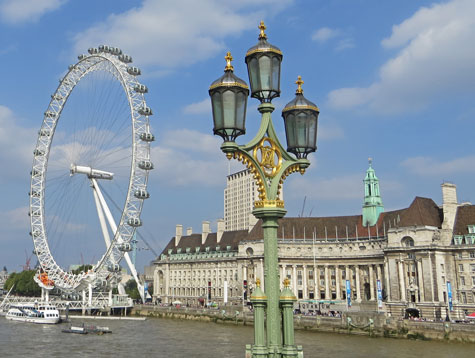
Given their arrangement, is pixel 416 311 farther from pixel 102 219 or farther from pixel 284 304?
pixel 284 304

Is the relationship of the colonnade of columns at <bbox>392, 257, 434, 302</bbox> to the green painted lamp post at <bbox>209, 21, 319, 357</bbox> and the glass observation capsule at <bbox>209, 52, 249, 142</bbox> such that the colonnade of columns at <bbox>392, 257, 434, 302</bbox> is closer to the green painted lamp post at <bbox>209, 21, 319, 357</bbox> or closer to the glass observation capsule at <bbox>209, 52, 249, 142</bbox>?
the green painted lamp post at <bbox>209, 21, 319, 357</bbox>


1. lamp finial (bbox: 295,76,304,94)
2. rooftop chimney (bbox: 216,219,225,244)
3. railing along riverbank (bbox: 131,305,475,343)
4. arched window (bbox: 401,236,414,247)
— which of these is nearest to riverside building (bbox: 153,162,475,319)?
arched window (bbox: 401,236,414,247)

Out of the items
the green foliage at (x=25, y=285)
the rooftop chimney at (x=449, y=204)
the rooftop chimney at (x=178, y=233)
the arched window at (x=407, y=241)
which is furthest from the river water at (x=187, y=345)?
the green foliage at (x=25, y=285)

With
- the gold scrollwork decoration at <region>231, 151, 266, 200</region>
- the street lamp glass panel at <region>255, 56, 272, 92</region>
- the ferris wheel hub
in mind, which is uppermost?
the ferris wheel hub

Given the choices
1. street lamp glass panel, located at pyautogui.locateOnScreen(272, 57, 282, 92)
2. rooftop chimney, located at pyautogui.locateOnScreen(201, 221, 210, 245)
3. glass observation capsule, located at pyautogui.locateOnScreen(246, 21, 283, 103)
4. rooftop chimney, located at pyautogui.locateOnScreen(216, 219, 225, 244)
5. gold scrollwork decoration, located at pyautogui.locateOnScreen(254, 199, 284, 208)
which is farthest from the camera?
rooftop chimney, located at pyautogui.locateOnScreen(201, 221, 210, 245)

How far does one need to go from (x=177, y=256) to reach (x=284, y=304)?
11206 centimetres

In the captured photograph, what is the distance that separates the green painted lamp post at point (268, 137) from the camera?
30.8ft

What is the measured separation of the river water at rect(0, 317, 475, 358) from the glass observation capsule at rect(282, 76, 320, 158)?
33830 millimetres

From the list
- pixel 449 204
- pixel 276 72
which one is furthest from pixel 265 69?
pixel 449 204

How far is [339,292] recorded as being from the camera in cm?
9250

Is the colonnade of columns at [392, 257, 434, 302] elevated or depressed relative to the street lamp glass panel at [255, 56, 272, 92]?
depressed

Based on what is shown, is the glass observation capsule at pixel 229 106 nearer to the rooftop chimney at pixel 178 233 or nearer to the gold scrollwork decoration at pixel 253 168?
the gold scrollwork decoration at pixel 253 168

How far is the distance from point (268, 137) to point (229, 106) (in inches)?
38.3

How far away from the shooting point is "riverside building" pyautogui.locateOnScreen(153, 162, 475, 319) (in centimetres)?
7175
